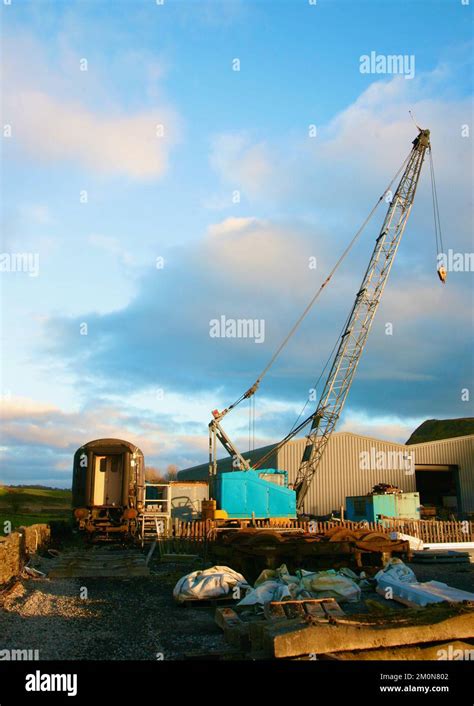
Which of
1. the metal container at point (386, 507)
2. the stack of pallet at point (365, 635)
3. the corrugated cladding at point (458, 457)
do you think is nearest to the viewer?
the stack of pallet at point (365, 635)

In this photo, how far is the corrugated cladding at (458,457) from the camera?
134 feet

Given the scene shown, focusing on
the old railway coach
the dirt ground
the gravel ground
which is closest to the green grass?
the old railway coach

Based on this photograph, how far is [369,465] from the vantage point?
38.5m

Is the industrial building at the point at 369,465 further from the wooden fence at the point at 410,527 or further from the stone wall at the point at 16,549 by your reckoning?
the stone wall at the point at 16,549

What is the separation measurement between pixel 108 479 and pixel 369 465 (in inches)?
784

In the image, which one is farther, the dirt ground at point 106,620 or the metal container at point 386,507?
the metal container at point 386,507

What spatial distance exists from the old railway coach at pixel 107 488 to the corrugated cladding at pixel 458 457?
23.3 metres

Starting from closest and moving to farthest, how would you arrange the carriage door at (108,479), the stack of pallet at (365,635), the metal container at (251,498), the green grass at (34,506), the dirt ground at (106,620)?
1. the stack of pallet at (365,635)
2. the dirt ground at (106,620)
3. the carriage door at (108,479)
4. the metal container at (251,498)
5. the green grass at (34,506)

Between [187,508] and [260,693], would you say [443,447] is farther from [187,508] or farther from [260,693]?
[260,693]

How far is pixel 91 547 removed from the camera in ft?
68.2

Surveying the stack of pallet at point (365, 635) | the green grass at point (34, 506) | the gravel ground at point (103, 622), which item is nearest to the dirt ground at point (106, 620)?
the gravel ground at point (103, 622)

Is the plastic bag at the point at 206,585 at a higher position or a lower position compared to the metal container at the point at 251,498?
lower

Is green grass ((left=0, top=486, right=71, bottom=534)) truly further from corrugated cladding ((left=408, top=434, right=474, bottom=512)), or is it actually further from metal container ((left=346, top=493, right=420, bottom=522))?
corrugated cladding ((left=408, top=434, right=474, bottom=512))

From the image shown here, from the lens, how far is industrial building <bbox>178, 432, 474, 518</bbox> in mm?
37469
